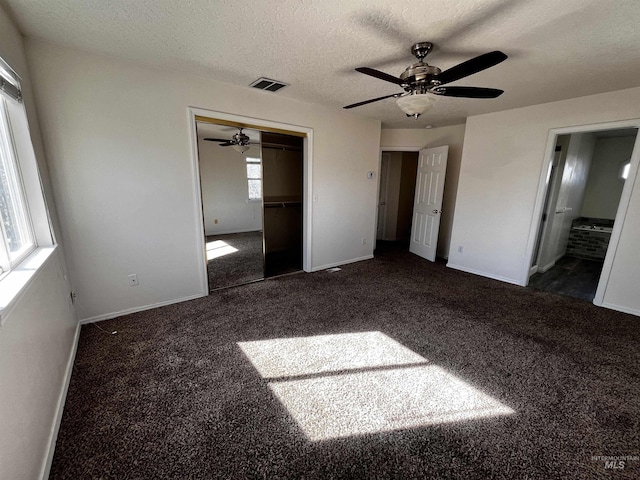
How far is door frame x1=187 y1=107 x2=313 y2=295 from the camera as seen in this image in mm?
2795

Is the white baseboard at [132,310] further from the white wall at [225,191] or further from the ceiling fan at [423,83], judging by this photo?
the white wall at [225,191]

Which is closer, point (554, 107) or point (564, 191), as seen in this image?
point (554, 107)

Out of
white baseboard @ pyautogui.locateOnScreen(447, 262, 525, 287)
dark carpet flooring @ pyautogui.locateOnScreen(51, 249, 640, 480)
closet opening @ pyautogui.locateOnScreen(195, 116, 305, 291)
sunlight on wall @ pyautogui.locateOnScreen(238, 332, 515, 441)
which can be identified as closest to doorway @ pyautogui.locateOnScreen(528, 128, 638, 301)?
white baseboard @ pyautogui.locateOnScreen(447, 262, 525, 287)

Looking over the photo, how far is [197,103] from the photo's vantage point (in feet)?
8.99

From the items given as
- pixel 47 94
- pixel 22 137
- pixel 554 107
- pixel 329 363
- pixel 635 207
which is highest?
pixel 554 107

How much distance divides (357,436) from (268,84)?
3183 mm

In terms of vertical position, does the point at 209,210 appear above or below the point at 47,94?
below

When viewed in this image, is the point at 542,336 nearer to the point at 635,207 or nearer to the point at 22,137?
the point at 635,207

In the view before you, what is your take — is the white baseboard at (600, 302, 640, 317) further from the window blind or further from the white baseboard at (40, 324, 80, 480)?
the window blind

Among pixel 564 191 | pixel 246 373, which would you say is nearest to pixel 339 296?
pixel 246 373

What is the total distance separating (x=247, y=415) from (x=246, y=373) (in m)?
0.37

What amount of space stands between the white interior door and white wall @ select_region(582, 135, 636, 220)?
3095 mm

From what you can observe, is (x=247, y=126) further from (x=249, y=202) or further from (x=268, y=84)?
(x=249, y=202)

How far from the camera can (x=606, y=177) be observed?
190 inches
